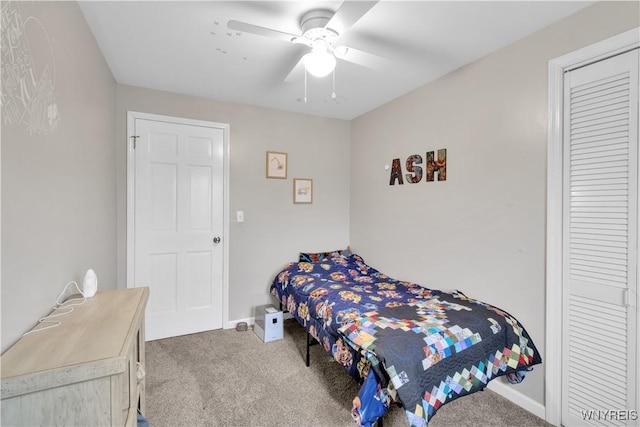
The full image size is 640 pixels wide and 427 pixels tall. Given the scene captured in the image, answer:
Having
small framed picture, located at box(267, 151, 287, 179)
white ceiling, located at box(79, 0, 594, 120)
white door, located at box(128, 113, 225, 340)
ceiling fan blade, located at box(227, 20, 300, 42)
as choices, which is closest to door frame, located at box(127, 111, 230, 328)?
white door, located at box(128, 113, 225, 340)

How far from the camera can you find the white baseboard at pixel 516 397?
188 cm

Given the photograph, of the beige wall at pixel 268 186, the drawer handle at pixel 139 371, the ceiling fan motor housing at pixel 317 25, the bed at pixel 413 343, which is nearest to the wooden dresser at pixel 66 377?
the drawer handle at pixel 139 371

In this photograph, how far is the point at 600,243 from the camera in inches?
65.0

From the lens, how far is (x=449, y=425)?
5.89ft

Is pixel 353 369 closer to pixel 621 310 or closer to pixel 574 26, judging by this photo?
pixel 621 310

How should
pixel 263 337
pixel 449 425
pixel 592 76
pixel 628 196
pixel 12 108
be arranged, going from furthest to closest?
pixel 263 337 < pixel 449 425 < pixel 592 76 < pixel 628 196 < pixel 12 108

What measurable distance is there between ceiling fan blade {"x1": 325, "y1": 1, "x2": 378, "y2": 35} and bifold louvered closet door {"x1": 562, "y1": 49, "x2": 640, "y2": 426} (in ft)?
4.43

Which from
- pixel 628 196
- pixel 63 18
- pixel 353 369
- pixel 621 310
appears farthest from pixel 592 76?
pixel 63 18

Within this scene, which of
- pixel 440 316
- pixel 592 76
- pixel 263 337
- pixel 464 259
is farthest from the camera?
pixel 263 337

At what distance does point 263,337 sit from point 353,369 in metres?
1.34

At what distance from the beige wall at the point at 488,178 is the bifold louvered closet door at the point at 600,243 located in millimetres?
138

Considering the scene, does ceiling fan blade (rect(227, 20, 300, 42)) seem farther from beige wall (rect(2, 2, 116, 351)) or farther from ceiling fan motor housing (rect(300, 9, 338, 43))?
beige wall (rect(2, 2, 116, 351))

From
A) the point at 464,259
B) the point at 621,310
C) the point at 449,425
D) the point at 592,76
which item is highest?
the point at 592,76

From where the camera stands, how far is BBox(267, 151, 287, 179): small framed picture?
11.0ft
